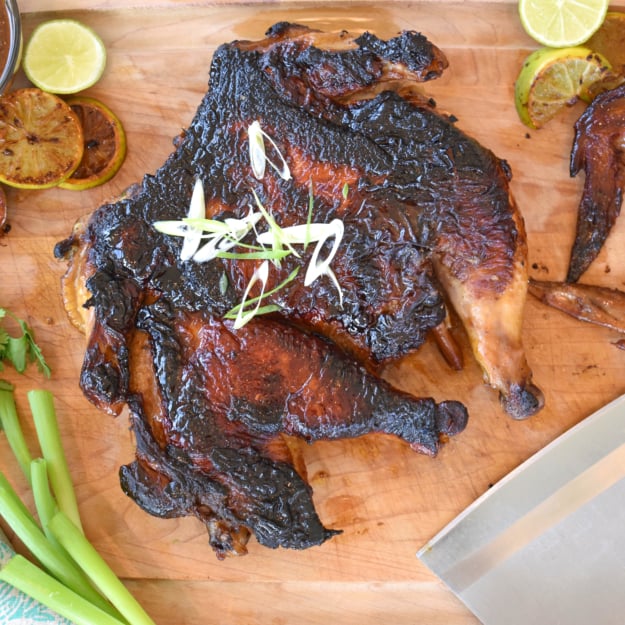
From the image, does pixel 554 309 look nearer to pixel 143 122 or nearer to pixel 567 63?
pixel 567 63

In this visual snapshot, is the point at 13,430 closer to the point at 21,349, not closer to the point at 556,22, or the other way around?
the point at 21,349

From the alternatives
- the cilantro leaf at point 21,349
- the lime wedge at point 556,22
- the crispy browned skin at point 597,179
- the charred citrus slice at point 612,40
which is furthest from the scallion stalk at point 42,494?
the charred citrus slice at point 612,40

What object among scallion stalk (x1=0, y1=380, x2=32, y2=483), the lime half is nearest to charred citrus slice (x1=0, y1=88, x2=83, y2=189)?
the lime half

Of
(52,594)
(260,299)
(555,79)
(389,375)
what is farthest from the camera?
(389,375)

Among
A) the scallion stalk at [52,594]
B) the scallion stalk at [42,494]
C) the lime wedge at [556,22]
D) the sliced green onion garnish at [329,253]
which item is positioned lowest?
the scallion stalk at [52,594]

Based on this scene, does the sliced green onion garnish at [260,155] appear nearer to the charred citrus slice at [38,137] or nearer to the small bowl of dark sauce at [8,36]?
the charred citrus slice at [38,137]

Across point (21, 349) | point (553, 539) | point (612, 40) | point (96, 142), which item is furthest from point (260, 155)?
point (553, 539)

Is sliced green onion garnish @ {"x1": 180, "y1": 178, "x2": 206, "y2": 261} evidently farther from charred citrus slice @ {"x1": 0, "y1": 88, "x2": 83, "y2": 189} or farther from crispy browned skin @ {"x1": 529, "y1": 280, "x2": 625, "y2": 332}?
crispy browned skin @ {"x1": 529, "y1": 280, "x2": 625, "y2": 332}

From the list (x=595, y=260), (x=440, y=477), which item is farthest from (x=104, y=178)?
(x=595, y=260)
